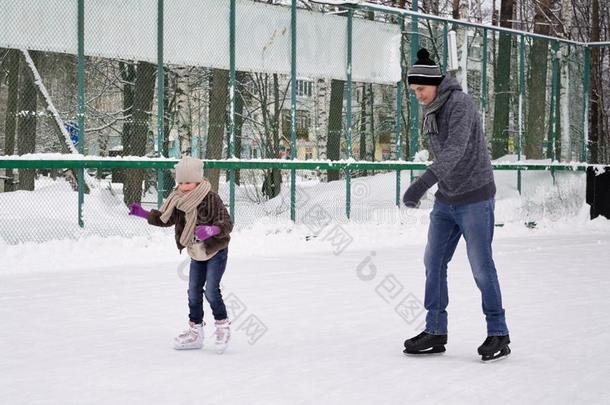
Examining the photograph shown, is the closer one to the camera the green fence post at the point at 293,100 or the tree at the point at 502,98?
the green fence post at the point at 293,100

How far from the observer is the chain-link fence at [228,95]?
424 inches

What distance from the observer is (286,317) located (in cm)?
692

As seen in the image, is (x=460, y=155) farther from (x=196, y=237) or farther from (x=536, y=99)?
(x=536, y=99)

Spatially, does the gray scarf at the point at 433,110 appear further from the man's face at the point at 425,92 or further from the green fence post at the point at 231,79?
the green fence post at the point at 231,79

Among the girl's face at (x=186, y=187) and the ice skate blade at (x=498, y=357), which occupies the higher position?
the girl's face at (x=186, y=187)

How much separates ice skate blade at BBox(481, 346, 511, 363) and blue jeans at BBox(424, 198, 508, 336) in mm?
101

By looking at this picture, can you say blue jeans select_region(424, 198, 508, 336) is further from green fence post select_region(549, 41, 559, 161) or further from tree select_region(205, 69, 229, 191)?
green fence post select_region(549, 41, 559, 161)

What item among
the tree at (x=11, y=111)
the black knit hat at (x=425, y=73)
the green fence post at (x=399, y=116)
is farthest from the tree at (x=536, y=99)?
the black knit hat at (x=425, y=73)

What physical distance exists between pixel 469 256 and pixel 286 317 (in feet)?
6.55

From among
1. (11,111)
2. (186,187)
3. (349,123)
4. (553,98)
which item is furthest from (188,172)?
(553,98)

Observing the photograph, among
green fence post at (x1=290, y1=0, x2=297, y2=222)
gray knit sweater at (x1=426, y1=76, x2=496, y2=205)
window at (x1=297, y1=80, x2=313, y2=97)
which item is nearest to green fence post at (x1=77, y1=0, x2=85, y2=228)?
green fence post at (x1=290, y1=0, x2=297, y2=222)

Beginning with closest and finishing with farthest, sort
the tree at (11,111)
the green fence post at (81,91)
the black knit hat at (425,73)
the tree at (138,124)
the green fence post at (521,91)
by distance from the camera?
the black knit hat at (425,73)
the tree at (11,111)
the green fence post at (81,91)
the tree at (138,124)
the green fence post at (521,91)

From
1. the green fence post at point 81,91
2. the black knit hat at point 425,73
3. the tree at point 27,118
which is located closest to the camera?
the black knit hat at point 425,73

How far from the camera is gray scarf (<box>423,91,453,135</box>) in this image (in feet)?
17.5
